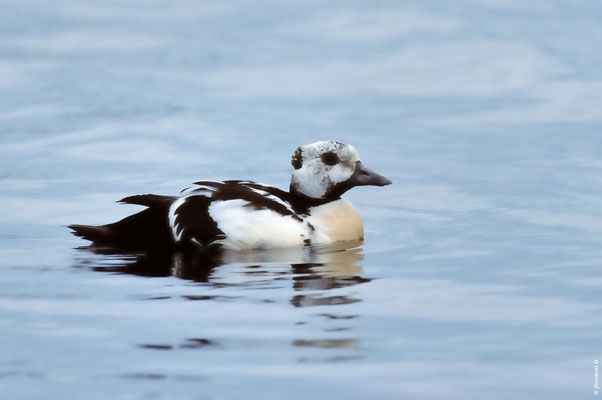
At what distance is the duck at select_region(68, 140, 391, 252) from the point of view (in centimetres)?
1217

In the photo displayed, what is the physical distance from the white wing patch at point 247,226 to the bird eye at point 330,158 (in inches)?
31.3

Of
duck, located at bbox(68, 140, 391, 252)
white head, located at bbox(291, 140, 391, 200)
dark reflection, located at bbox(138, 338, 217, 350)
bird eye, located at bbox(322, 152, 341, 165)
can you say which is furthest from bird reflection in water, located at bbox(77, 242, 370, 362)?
dark reflection, located at bbox(138, 338, 217, 350)

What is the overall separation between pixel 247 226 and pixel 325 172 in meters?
0.98

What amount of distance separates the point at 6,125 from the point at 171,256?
8508mm

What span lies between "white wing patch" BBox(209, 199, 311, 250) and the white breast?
34cm

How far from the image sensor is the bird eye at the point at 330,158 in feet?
42.0

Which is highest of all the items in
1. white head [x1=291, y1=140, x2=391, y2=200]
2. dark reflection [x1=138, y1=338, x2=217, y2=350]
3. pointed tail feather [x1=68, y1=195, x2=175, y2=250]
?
white head [x1=291, y1=140, x2=391, y2=200]

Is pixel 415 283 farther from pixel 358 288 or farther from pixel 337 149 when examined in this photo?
pixel 337 149

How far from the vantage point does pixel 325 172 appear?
12.8 m

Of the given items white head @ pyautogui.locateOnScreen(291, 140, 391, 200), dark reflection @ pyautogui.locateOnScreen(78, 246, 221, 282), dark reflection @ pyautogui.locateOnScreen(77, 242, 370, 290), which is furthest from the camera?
white head @ pyautogui.locateOnScreen(291, 140, 391, 200)

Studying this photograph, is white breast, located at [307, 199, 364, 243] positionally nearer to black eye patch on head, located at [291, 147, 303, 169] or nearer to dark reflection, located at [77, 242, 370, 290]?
dark reflection, located at [77, 242, 370, 290]

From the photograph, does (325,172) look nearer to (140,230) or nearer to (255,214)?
(255,214)

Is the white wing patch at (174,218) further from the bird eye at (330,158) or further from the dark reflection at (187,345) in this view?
the dark reflection at (187,345)

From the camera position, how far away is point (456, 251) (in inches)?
488
